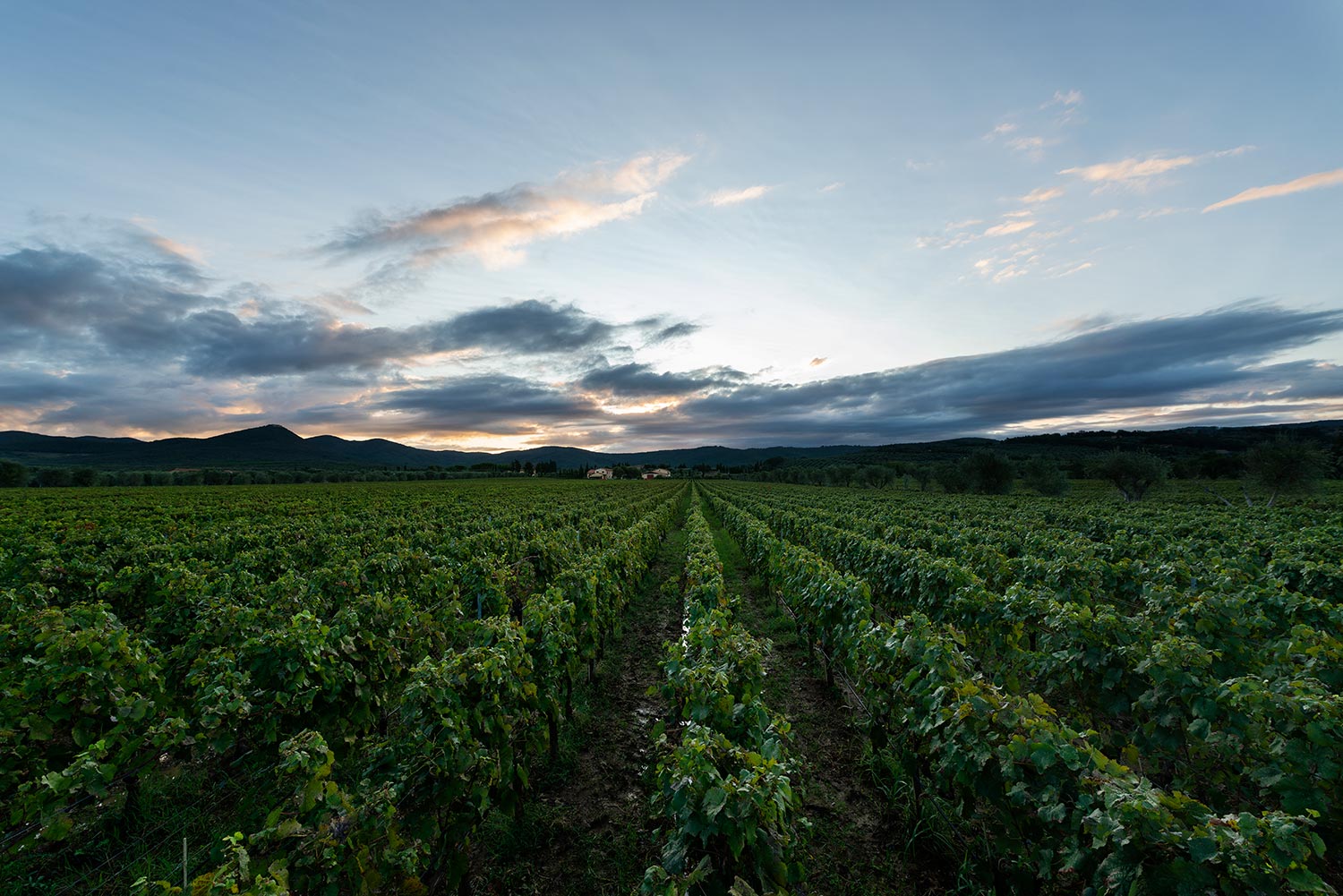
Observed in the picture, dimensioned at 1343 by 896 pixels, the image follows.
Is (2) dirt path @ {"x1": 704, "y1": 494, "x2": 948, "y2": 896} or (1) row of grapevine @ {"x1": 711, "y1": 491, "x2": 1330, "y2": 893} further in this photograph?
(2) dirt path @ {"x1": 704, "y1": 494, "x2": 948, "y2": 896}

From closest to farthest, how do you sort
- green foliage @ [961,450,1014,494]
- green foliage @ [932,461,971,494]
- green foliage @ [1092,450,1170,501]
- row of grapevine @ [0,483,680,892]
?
row of grapevine @ [0,483,680,892]
green foliage @ [1092,450,1170,501]
green foliage @ [961,450,1014,494]
green foliage @ [932,461,971,494]

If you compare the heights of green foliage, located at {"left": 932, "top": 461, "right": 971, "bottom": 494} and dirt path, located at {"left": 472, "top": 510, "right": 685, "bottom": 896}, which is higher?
dirt path, located at {"left": 472, "top": 510, "right": 685, "bottom": 896}

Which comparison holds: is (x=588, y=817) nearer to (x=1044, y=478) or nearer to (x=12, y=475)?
(x=1044, y=478)

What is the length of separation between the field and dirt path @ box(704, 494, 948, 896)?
4 cm

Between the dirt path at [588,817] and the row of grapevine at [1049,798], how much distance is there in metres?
3.16

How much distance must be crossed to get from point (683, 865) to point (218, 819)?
583 centimetres

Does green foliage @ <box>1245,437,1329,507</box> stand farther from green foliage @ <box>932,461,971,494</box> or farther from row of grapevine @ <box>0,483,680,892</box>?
row of grapevine @ <box>0,483,680,892</box>

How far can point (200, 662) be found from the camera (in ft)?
17.7

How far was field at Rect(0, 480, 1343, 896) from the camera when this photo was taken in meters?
3.48

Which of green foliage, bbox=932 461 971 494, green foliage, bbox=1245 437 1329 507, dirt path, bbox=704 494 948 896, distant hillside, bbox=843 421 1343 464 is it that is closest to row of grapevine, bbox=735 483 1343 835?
dirt path, bbox=704 494 948 896

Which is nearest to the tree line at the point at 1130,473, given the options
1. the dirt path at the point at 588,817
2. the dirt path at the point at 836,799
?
the dirt path at the point at 836,799

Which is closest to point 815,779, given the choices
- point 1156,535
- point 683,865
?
point 683,865

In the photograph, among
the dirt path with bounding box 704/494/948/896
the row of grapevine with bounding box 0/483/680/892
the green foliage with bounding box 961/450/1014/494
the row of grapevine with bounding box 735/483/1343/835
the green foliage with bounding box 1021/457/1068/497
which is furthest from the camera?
the green foliage with bounding box 961/450/1014/494

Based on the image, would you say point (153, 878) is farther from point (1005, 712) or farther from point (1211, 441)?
point (1211, 441)
